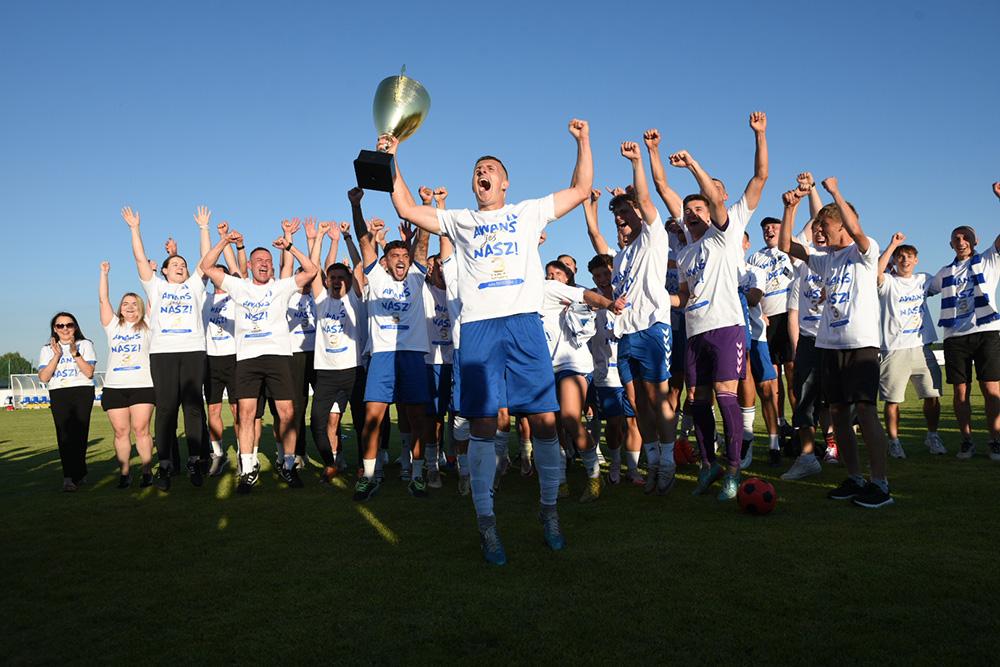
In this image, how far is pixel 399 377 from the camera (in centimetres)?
714

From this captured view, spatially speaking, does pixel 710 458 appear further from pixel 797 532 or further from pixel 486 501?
pixel 486 501

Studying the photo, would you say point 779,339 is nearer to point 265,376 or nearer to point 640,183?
point 640,183

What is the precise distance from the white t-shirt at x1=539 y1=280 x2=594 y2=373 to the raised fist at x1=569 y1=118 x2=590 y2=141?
153 cm

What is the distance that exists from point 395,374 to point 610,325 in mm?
2305

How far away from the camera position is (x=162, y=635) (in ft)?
10.5

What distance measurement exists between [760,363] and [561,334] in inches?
109

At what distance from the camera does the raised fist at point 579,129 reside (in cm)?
484

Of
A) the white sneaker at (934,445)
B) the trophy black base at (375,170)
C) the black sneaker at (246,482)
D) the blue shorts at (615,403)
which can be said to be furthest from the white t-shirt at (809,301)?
the black sneaker at (246,482)

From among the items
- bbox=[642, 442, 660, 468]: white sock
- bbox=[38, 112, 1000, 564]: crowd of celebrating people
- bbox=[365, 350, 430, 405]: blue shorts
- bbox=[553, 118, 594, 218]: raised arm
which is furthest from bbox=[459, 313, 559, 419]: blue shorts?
bbox=[365, 350, 430, 405]: blue shorts

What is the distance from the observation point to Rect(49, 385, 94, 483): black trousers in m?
8.07

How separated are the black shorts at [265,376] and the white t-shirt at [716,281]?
177 inches

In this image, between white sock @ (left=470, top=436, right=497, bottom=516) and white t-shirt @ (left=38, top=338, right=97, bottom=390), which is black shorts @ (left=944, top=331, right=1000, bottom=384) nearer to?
white sock @ (left=470, top=436, right=497, bottom=516)

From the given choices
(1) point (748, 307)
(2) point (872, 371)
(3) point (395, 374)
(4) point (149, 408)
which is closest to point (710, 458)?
(2) point (872, 371)

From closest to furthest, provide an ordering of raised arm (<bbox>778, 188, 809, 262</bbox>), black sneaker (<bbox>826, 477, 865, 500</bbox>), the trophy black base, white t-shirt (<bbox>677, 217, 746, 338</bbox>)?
1. the trophy black base
2. black sneaker (<bbox>826, 477, 865, 500</bbox>)
3. white t-shirt (<bbox>677, 217, 746, 338</bbox>)
4. raised arm (<bbox>778, 188, 809, 262</bbox>)
